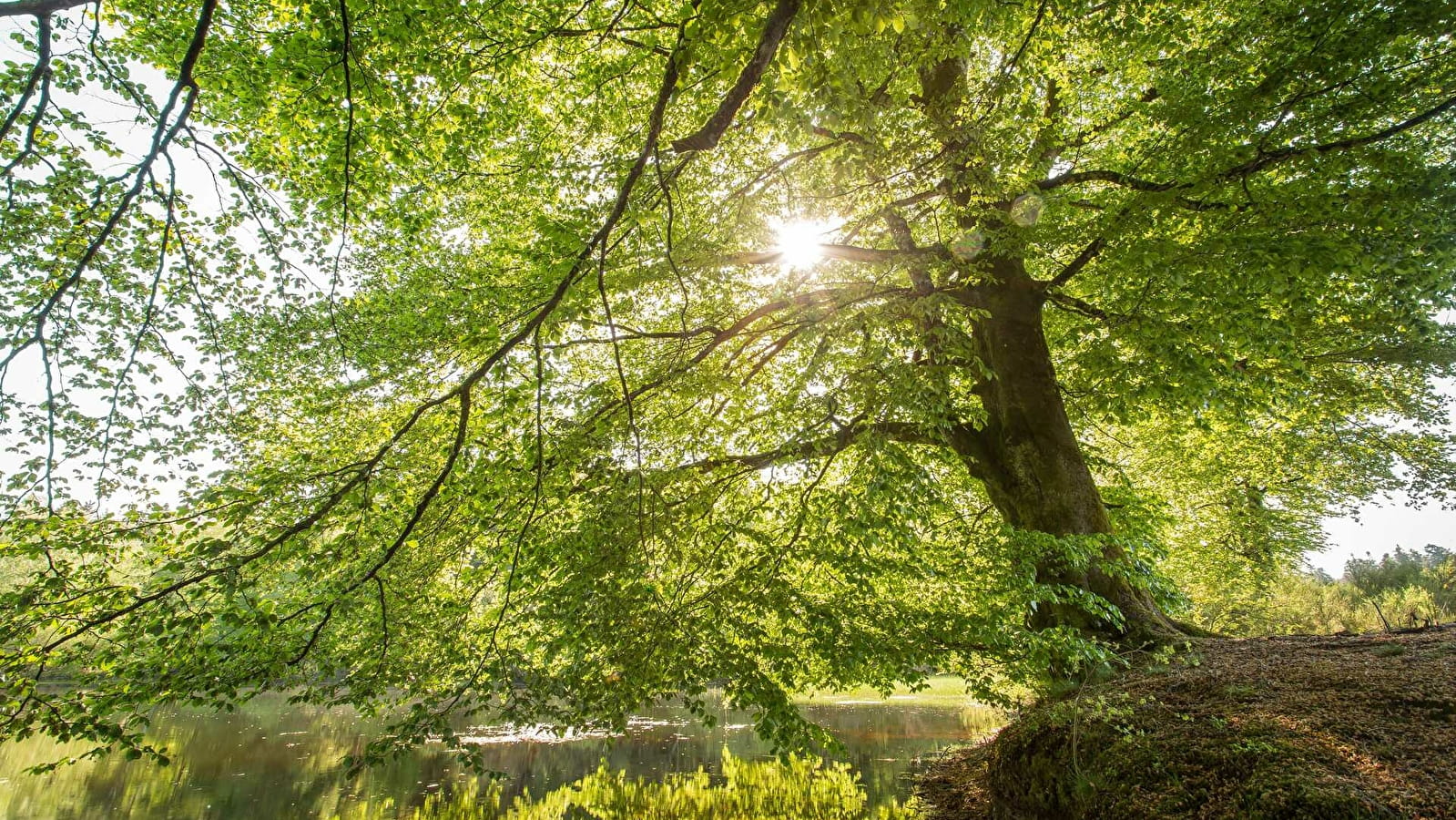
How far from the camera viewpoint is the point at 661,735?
18.7 m

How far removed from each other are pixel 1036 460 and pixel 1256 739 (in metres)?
4.36

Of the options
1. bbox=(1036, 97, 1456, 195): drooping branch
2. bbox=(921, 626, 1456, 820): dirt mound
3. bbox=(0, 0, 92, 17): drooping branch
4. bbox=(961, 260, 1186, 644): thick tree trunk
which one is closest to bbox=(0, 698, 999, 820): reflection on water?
bbox=(921, 626, 1456, 820): dirt mound

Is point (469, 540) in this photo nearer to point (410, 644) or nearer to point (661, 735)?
point (410, 644)

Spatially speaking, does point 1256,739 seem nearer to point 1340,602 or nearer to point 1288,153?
point 1288,153

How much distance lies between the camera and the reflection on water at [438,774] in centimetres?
1087

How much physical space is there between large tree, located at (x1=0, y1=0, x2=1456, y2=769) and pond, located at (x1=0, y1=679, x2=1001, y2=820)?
2.27m

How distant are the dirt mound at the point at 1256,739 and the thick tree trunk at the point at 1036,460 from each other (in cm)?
94

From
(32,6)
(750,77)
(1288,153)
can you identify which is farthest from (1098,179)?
(32,6)

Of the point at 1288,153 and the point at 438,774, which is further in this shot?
the point at 438,774

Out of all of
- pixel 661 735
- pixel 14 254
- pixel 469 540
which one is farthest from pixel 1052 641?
pixel 661 735

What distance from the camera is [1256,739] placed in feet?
14.2

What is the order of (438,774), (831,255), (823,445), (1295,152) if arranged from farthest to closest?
1. (438,774)
2. (831,255)
3. (823,445)
4. (1295,152)

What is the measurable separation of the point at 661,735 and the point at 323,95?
57.8 ft

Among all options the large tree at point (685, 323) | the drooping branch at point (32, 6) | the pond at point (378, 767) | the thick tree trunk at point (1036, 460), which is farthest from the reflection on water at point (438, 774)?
the drooping branch at point (32, 6)
